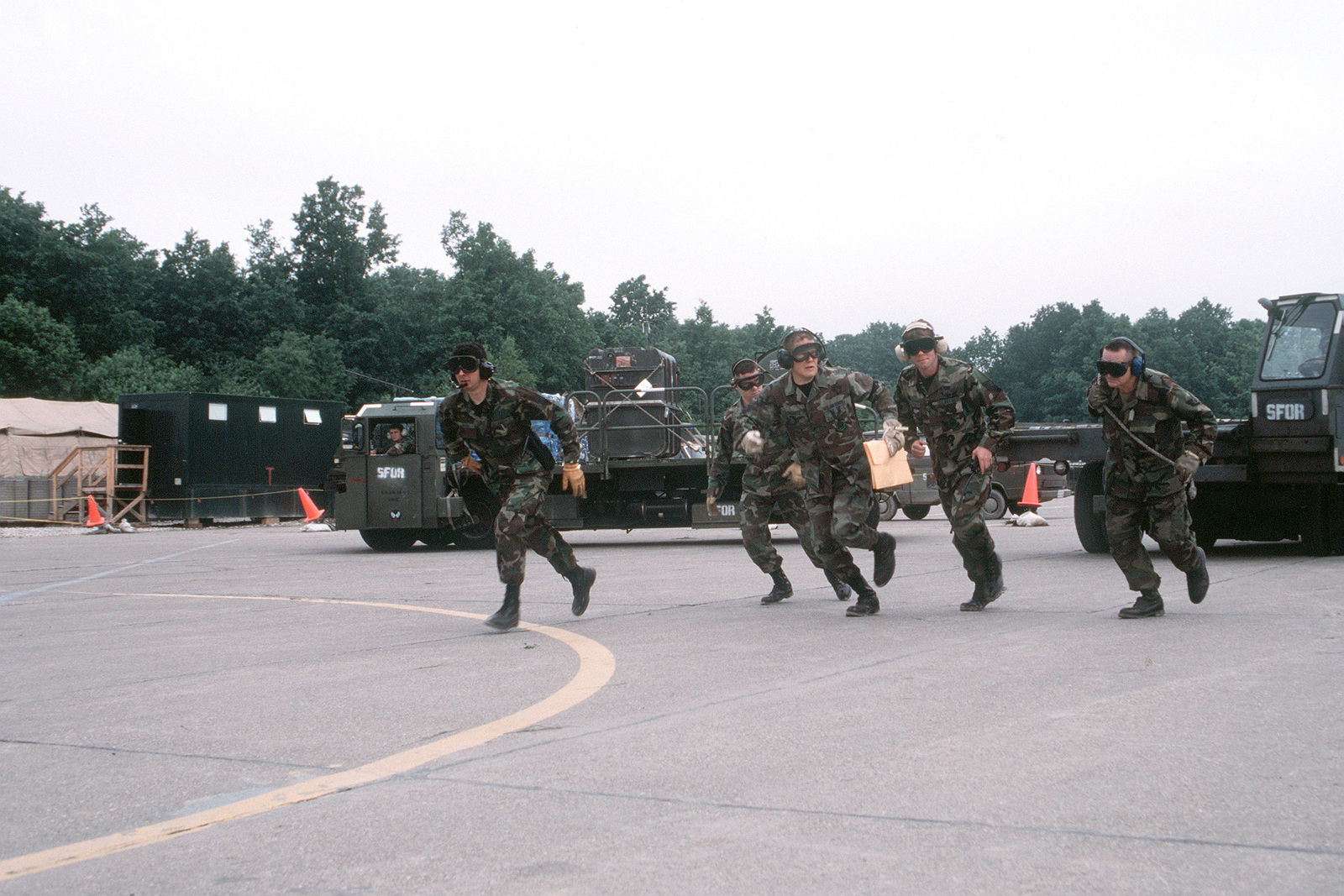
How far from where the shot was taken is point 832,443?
25.7 feet

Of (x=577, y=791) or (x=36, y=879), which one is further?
(x=577, y=791)

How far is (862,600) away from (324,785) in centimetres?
476

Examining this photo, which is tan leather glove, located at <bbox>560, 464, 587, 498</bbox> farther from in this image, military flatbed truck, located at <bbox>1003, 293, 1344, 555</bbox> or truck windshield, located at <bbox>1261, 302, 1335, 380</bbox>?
truck windshield, located at <bbox>1261, 302, 1335, 380</bbox>

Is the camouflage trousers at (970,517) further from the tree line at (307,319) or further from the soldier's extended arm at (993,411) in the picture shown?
the tree line at (307,319)

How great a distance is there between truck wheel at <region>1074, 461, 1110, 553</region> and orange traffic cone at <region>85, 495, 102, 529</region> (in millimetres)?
23132

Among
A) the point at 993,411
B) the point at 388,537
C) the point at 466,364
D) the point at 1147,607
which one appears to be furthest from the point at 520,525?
the point at 388,537

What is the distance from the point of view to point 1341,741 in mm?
4027

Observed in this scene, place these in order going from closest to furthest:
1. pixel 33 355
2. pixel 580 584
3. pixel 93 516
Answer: pixel 580 584 < pixel 93 516 < pixel 33 355

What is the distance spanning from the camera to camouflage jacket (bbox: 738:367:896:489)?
7.82m

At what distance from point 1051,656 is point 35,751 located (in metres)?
4.36

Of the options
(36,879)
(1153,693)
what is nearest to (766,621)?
(1153,693)

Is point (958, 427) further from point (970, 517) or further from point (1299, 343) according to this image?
point (1299, 343)

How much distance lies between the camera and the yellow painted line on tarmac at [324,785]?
3.13 meters

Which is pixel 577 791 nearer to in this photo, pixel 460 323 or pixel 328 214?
pixel 460 323
